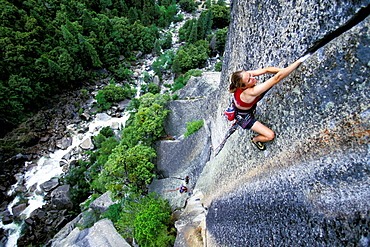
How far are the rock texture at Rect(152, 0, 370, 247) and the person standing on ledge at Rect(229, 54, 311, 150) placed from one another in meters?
0.17

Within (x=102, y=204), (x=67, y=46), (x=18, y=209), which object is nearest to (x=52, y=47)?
(x=67, y=46)

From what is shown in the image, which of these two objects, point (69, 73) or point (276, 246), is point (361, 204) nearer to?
point (276, 246)

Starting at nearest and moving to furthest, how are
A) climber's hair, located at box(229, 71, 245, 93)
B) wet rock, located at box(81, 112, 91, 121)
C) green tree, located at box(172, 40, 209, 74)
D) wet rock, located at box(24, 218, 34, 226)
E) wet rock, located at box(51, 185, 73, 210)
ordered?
climber's hair, located at box(229, 71, 245, 93) < wet rock, located at box(24, 218, 34, 226) < wet rock, located at box(51, 185, 73, 210) < wet rock, located at box(81, 112, 91, 121) < green tree, located at box(172, 40, 209, 74)

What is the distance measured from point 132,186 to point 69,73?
23988mm

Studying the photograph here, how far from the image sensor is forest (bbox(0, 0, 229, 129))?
25406 mm

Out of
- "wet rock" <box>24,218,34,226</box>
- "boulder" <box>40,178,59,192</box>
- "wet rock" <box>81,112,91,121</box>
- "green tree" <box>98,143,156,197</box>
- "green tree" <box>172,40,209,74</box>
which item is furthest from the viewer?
"green tree" <box>172,40,209,74</box>

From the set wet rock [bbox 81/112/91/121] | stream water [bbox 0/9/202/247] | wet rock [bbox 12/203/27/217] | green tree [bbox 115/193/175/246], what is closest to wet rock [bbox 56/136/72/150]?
stream water [bbox 0/9/202/247]

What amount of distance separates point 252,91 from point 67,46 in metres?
35.0

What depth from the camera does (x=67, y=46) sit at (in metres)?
30.3

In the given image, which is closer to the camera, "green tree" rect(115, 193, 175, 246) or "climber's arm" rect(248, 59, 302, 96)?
"climber's arm" rect(248, 59, 302, 96)

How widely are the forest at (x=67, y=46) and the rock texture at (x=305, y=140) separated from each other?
2703 centimetres

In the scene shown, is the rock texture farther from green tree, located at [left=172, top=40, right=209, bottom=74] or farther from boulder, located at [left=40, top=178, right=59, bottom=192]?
green tree, located at [left=172, top=40, right=209, bottom=74]

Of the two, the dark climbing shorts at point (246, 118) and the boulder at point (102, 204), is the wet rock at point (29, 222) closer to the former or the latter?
the boulder at point (102, 204)

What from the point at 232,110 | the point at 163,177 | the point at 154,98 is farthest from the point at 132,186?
the point at 232,110
